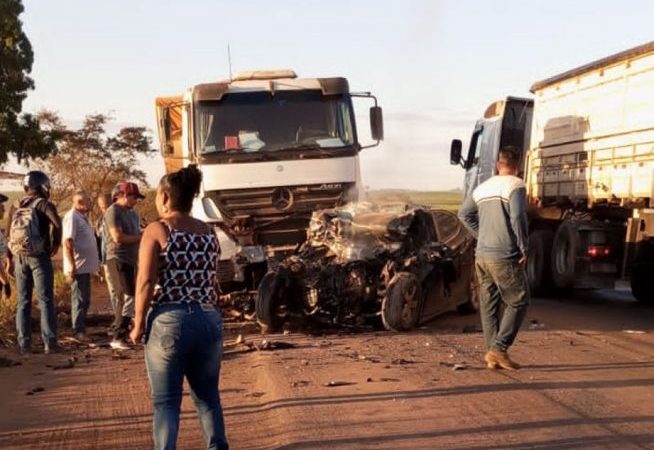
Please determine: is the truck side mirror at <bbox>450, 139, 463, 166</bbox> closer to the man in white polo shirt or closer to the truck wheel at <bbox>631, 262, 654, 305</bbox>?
the truck wheel at <bbox>631, 262, 654, 305</bbox>

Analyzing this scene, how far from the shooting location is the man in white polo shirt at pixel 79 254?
→ 33.2ft

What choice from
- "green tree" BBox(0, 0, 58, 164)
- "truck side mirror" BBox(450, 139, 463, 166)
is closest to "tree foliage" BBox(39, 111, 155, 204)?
"green tree" BBox(0, 0, 58, 164)

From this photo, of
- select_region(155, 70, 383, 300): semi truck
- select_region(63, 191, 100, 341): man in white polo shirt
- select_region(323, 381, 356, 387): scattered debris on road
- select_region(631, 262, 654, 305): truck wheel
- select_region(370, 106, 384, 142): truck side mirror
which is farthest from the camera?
select_region(631, 262, 654, 305): truck wheel

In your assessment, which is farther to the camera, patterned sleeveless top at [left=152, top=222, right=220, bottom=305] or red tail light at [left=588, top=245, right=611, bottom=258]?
red tail light at [left=588, top=245, right=611, bottom=258]

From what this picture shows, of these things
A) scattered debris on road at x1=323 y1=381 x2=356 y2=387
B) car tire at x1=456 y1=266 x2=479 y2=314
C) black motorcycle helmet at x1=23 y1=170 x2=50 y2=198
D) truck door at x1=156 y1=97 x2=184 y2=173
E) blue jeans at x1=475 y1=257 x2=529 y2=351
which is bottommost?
car tire at x1=456 y1=266 x2=479 y2=314

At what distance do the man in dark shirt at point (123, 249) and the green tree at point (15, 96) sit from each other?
1985cm

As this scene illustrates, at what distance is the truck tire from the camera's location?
15.5 m

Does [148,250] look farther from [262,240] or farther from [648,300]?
[648,300]

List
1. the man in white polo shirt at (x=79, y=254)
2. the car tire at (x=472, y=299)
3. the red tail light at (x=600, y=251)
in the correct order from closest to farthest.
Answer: the man in white polo shirt at (x=79, y=254) → the car tire at (x=472, y=299) → the red tail light at (x=600, y=251)

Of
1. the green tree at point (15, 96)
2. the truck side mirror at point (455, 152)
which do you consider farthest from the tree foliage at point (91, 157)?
the truck side mirror at point (455, 152)

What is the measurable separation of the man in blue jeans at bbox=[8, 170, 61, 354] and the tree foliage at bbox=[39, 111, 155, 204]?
64.4 feet

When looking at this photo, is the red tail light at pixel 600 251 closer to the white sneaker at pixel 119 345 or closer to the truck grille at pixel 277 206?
the truck grille at pixel 277 206

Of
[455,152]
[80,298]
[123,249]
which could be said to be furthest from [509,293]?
[455,152]

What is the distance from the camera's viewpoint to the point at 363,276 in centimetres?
1066
